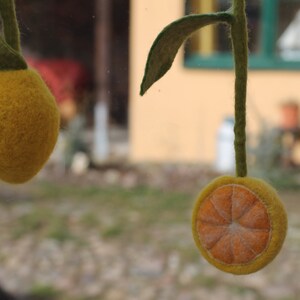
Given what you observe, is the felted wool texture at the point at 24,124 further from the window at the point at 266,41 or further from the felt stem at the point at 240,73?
the window at the point at 266,41

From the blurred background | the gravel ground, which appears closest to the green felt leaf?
the blurred background

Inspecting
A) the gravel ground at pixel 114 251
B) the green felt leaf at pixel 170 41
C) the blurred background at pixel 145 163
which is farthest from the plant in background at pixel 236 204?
the gravel ground at pixel 114 251

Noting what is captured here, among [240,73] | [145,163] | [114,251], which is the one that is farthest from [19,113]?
[145,163]

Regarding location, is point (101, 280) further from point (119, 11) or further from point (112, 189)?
point (119, 11)

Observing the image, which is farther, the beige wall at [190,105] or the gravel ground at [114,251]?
the beige wall at [190,105]

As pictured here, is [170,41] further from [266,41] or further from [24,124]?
[266,41]

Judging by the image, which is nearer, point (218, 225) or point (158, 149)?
point (218, 225)

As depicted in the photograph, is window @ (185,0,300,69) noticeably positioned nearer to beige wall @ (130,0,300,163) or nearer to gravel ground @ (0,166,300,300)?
beige wall @ (130,0,300,163)

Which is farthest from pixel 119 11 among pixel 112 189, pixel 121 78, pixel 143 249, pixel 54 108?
pixel 54 108
